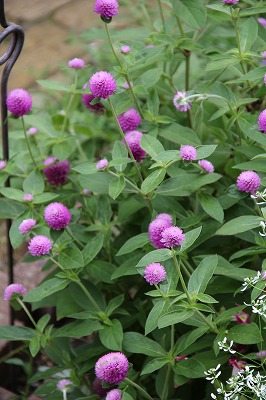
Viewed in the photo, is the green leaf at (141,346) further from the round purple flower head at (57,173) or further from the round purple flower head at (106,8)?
the round purple flower head at (106,8)

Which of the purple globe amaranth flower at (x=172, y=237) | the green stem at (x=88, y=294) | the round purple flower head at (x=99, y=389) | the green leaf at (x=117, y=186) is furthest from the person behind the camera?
the round purple flower head at (x=99, y=389)

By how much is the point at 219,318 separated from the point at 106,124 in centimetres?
180

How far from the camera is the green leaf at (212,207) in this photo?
173cm

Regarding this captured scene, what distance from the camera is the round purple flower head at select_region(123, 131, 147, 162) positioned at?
1847mm

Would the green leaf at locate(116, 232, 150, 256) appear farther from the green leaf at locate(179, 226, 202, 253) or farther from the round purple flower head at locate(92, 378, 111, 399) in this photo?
the round purple flower head at locate(92, 378, 111, 399)

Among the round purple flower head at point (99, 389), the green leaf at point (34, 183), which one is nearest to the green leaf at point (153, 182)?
the green leaf at point (34, 183)

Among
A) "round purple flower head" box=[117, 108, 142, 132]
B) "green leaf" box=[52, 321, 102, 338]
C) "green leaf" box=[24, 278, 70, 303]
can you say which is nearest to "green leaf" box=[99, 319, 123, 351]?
"green leaf" box=[52, 321, 102, 338]

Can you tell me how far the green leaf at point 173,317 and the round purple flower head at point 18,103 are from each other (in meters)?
0.68

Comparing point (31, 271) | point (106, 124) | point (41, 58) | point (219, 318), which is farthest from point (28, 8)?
point (219, 318)

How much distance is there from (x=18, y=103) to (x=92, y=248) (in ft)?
1.29

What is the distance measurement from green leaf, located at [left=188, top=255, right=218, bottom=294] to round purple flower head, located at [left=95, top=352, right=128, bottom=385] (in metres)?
0.19

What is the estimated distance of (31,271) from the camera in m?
2.54

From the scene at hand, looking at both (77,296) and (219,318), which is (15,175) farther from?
(219,318)

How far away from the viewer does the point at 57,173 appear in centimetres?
216
